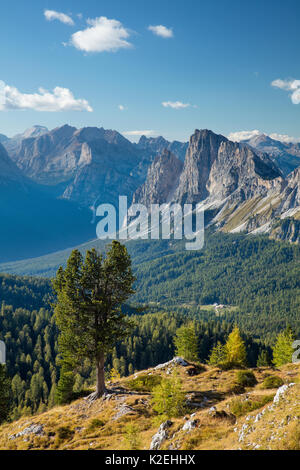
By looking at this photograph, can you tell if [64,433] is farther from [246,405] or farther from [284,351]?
[284,351]

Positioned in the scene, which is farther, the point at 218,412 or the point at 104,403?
the point at 104,403

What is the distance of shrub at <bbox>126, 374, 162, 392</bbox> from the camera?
149ft

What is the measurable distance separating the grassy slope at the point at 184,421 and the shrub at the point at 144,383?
76 centimetres

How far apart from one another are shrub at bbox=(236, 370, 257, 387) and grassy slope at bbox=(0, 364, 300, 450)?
111 cm

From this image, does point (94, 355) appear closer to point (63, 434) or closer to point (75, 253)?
point (63, 434)

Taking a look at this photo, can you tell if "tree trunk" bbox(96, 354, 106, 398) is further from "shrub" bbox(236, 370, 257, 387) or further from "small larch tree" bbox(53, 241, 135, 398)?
"shrub" bbox(236, 370, 257, 387)

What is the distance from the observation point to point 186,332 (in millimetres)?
84562

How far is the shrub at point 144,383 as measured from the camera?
1782 inches

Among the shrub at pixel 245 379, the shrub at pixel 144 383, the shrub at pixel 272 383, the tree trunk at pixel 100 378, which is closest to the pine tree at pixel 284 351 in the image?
the shrub at pixel 245 379

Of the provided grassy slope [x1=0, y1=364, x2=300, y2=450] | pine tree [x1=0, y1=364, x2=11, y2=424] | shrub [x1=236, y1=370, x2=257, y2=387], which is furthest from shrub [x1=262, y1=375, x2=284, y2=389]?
pine tree [x1=0, y1=364, x2=11, y2=424]

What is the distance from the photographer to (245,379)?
45.7m
